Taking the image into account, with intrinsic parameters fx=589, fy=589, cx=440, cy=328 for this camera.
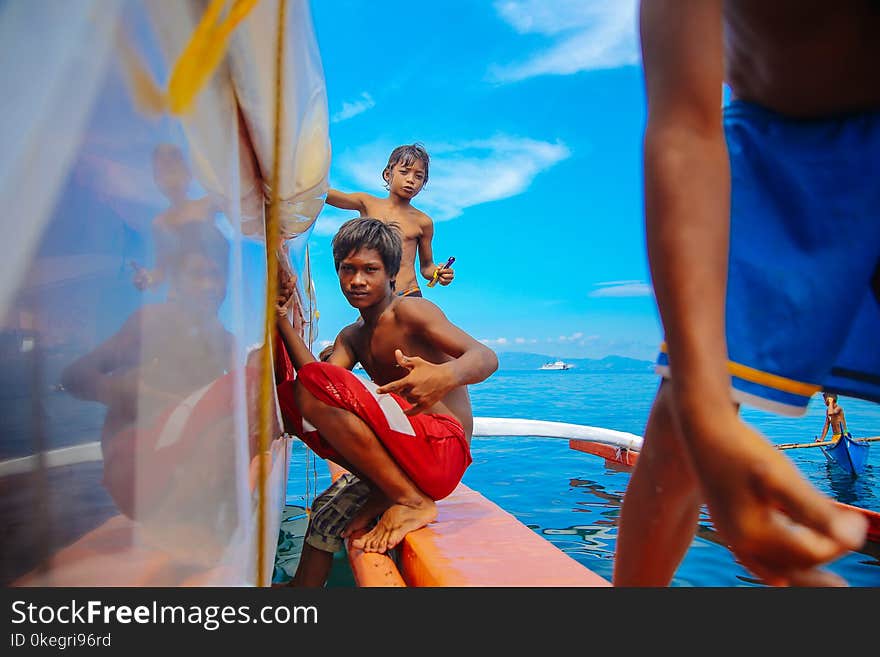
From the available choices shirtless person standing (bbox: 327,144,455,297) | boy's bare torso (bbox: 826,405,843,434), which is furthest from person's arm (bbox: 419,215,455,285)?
boy's bare torso (bbox: 826,405,843,434)

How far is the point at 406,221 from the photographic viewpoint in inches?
133

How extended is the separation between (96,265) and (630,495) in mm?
652

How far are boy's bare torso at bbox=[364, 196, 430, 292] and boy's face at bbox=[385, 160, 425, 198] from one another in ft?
0.31

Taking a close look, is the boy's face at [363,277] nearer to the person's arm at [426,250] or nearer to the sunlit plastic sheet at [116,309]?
the sunlit plastic sheet at [116,309]

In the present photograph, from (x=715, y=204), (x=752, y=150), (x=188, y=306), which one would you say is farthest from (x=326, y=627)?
(x=752, y=150)

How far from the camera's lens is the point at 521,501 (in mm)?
3693

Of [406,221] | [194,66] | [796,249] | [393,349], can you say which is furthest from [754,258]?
[406,221]

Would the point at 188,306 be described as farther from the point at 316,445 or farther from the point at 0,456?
the point at 316,445

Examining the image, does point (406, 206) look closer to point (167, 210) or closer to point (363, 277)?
point (363, 277)

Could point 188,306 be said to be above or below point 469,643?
above

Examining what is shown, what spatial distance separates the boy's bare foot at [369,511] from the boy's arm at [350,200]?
2115mm

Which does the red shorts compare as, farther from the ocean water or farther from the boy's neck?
the boy's neck

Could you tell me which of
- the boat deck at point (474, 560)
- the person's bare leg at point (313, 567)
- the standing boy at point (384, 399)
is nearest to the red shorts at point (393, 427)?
the standing boy at point (384, 399)

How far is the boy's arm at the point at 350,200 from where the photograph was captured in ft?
11.2
